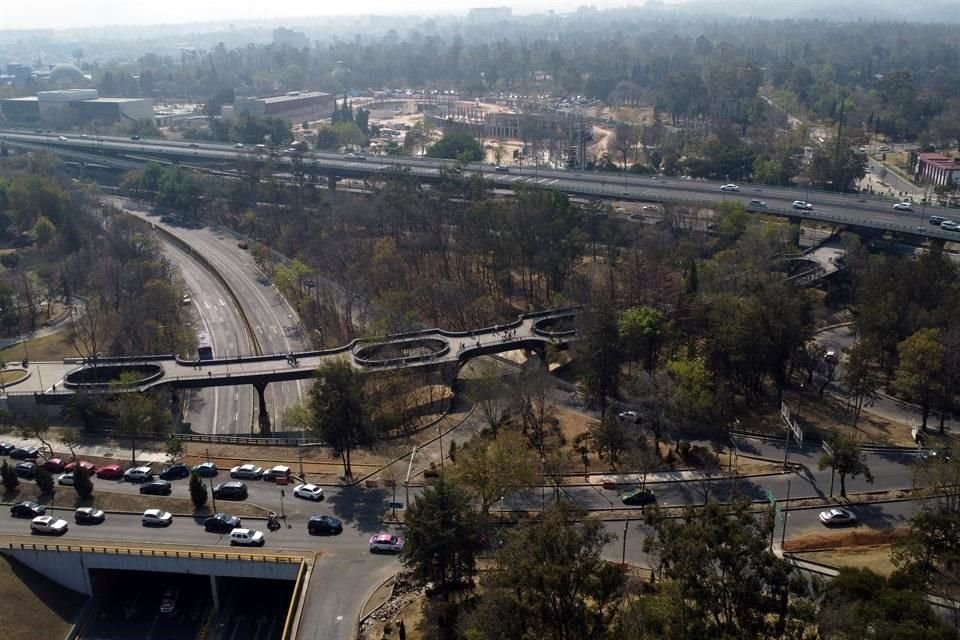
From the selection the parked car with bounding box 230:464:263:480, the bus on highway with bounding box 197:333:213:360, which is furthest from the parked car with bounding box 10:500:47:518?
the bus on highway with bounding box 197:333:213:360

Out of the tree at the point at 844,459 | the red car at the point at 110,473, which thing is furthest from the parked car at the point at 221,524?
the tree at the point at 844,459

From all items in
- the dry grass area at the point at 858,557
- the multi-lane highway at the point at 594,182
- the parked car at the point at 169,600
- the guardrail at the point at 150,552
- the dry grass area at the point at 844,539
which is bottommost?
the parked car at the point at 169,600

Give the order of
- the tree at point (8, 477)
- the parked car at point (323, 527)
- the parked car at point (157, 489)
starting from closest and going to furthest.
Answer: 1. the parked car at point (323, 527)
2. the parked car at point (157, 489)
3. the tree at point (8, 477)

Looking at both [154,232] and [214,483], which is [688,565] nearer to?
[214,483]

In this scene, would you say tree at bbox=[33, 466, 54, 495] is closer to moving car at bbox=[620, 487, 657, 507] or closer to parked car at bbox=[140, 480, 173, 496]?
parked car at bbox=[140, 480, 173, 496]

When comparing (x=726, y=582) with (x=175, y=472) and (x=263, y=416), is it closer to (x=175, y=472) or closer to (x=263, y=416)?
(x=175, y=472)

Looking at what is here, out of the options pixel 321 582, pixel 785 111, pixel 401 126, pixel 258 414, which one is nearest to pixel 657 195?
pixel 258 414

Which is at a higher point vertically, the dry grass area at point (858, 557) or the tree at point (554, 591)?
the tree at point (554, 591)

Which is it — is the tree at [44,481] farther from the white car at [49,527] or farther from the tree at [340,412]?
the tree at [340,412]
